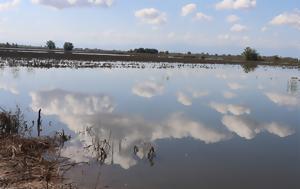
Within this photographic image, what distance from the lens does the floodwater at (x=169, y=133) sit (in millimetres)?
9977

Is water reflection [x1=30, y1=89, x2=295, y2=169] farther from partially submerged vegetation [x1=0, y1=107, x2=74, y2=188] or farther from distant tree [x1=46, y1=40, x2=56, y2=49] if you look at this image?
distant tree [x1=46, y1=40, x2=56, y2=49]

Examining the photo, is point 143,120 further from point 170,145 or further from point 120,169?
point 120,169

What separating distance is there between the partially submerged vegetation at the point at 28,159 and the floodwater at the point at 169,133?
1.30 feet

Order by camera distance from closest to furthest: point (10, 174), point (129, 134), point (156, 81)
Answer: point (10, 174), point (129, 134), point (156, 81)

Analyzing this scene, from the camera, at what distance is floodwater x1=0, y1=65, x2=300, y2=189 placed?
9.98 meters

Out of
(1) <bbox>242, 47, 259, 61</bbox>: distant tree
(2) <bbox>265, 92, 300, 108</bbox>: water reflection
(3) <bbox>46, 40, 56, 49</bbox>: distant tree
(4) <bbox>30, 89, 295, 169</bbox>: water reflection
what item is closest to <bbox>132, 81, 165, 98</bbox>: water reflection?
(4) <bbox>30, 89, 295, 169</bbox>: water reflection

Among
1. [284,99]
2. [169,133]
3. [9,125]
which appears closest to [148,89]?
[284,99]

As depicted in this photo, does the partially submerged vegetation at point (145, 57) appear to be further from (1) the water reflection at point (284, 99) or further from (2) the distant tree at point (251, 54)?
(1) the water reflection at point (284, 99)

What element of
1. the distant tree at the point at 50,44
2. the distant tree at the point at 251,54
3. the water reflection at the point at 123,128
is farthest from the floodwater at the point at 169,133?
the distant tree at the point at 50,44

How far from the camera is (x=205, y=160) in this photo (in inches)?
448

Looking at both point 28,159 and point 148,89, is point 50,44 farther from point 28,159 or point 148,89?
point 28,159

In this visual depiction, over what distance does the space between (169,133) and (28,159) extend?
5741 mm

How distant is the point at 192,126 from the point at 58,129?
188 inches

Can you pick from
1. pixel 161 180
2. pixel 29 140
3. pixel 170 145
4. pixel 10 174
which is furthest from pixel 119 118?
pixel 10 174
